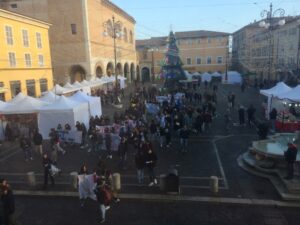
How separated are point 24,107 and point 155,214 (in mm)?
12503

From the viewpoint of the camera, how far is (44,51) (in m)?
33.6

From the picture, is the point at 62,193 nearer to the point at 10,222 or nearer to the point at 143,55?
the point at 10,222

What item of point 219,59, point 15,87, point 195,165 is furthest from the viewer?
point 219,59

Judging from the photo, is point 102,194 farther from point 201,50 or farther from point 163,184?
→ point 201,50

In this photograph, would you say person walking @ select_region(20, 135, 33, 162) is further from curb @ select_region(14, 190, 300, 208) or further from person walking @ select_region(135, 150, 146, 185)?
person walking @ select_region(135, 150, 146, 185)

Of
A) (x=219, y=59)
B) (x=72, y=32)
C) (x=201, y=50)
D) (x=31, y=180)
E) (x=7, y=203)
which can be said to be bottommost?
(x=31, y=180)

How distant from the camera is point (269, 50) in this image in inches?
1118

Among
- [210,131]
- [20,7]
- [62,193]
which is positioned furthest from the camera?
[20,7]

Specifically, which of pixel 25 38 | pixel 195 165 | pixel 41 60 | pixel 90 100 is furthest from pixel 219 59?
pixel 195 165

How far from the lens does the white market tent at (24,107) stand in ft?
56.3

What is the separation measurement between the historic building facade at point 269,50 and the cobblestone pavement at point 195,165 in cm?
1636

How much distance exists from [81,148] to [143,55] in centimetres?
6213

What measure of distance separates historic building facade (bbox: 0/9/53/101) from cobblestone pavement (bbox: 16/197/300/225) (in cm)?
2040

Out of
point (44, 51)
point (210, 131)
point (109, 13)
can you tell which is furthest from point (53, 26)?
point (210, 131)
